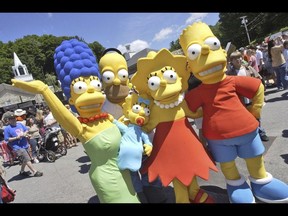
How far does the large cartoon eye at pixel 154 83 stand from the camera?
3.13 metres

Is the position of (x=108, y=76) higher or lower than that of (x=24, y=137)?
higher

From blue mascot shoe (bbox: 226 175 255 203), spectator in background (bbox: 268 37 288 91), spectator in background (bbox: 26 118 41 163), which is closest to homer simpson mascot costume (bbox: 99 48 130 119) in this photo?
blue mascot shoe (bbox: 226 175 255 203)

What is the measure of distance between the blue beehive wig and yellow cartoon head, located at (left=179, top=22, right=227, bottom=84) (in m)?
1.24

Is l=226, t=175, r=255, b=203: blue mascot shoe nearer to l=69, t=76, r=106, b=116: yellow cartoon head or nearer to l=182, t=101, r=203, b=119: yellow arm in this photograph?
l=182, t=101, r=203, b=119: yellow arm

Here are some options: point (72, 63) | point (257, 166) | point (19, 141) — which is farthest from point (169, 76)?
point (19, 141)

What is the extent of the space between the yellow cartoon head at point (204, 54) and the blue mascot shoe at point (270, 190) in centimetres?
123

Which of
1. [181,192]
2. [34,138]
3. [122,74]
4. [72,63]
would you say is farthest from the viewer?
[34,138]

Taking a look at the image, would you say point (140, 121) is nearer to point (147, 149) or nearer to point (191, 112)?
point (147, 149)

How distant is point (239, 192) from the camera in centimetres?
308

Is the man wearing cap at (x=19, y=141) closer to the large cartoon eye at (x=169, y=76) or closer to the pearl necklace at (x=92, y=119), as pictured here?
the pearl necklace at (x=92, y=119)

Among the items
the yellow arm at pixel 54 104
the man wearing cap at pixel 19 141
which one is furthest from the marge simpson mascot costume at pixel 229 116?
the man wearing cap at pixel 19 141

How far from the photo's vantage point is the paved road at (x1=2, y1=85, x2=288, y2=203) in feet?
12.9

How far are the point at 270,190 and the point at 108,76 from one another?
250cm
